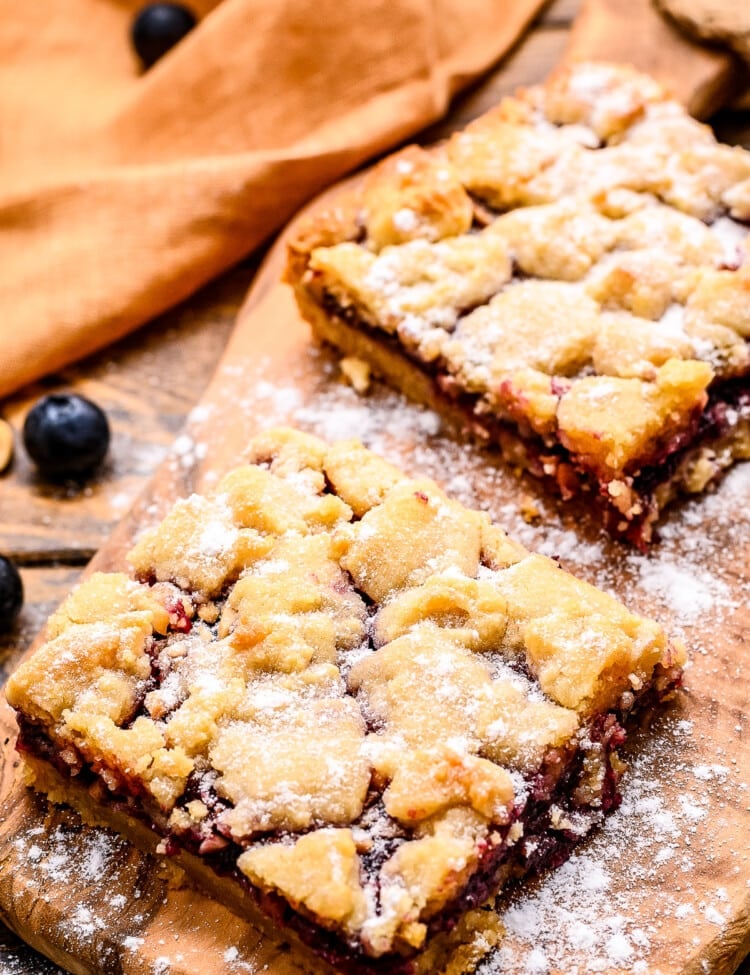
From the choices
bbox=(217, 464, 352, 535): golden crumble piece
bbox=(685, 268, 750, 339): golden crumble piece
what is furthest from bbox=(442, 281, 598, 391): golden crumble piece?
bbox=(217, 464, 352, 535): golden crumble piece

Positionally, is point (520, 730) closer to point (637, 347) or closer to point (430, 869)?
point (430, 869)

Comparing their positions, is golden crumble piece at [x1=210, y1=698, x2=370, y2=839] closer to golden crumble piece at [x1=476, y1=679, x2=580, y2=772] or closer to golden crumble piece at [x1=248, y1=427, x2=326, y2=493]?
golden crumble piece at [x1=476, y1=679, x2=580, y2=772]

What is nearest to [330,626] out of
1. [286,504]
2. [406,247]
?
[286,504]

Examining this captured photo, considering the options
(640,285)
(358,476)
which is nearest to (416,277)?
(640,285)

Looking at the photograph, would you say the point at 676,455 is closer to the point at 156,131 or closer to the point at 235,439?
the point at 235,439

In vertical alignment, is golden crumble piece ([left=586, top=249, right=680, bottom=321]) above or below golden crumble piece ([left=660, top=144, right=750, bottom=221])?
below

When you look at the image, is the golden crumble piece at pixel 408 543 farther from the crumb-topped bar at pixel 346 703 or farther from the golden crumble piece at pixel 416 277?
→ the golden crumble piece at pixel 416 277
